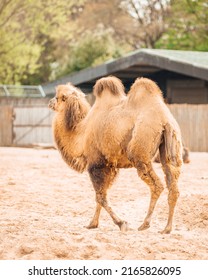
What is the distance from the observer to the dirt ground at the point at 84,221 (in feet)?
22.4

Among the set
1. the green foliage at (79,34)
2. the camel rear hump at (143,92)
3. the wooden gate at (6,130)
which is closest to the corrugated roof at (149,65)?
the wooden gate at (6,130)

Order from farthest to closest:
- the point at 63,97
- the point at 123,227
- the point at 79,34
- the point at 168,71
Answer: the point at 79,34 < the point at 168,71 < the point at 63,97 < the point at 123,227

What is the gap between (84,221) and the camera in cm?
920

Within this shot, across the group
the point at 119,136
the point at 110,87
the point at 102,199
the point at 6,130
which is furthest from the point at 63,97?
the point at 6,130

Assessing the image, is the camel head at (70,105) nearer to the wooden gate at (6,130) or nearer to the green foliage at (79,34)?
the wooden gate at (6,130)

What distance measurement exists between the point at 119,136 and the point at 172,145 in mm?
653

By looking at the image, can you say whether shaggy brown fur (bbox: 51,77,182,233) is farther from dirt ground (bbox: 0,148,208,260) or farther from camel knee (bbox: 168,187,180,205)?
dirt ground (bbox: 0,148,208,260)

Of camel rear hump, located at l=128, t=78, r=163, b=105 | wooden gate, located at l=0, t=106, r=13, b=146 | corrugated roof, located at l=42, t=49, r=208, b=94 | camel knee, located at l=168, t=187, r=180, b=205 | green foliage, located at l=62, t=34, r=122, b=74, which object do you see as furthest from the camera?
green foliage, located at l=62, t=34, r=122, b=74

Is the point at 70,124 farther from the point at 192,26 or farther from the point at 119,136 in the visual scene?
the point at 192,26

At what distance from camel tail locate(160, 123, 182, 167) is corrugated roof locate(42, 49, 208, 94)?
17546 mm

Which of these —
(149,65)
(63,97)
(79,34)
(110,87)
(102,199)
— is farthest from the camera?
(79,34)

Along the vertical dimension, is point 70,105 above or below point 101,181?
above

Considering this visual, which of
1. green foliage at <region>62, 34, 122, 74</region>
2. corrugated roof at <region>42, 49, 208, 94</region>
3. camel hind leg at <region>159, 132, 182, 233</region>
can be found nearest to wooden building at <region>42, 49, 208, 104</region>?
corrugated roof at <region>42, 49, 208, 94</region>

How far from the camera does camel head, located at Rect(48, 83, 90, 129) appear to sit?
28.8 ft
